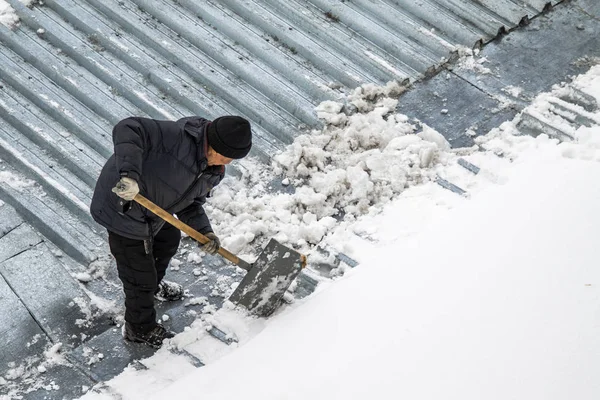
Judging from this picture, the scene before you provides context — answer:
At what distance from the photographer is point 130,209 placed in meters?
3.91

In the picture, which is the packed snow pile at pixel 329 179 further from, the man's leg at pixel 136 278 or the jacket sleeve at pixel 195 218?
the man's leg at pixel 136 278

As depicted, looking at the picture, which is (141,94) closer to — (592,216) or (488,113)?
(488,113)

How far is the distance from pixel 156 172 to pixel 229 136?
1.36ft

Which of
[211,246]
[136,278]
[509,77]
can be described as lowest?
[136,278]

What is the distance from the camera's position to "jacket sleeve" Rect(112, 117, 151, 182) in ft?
12.2

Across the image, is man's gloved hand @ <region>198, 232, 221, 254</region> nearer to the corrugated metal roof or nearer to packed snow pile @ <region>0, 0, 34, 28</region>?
the corrugated metal roof

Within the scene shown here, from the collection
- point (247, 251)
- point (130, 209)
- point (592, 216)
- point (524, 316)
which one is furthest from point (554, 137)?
point (130, 209)

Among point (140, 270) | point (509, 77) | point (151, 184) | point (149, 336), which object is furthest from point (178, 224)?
point (509, 77)

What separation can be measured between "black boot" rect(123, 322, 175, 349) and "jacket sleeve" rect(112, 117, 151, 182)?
3.13 ft

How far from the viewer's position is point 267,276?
13.9ft

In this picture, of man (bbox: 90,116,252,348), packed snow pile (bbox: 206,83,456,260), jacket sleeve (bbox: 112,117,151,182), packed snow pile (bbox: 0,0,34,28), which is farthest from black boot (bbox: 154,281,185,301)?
packed snow pile (bbox: 0,0,34,28)

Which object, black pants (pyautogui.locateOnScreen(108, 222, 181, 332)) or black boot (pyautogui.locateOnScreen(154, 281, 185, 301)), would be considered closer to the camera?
black pants (pyautogui.locateOnScreen(108, 222, 181, 332))

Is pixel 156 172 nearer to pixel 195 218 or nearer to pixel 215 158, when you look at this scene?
pixel 215 158

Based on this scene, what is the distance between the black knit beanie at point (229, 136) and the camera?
3.80 meters
